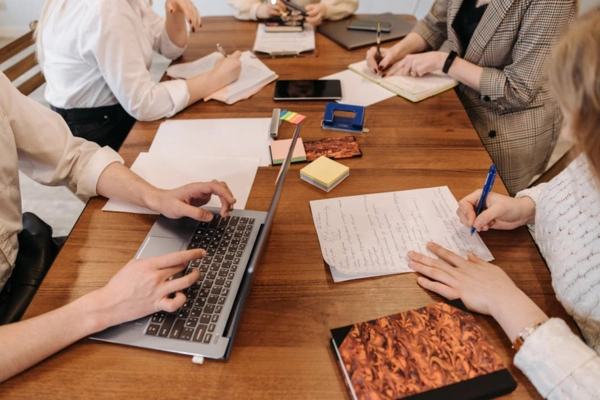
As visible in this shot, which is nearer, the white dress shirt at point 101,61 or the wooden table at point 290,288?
the wooden table at point 290,288

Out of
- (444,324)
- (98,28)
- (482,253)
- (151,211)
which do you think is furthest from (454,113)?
(98,28)

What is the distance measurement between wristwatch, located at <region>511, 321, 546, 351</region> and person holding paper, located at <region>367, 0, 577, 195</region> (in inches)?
26.6

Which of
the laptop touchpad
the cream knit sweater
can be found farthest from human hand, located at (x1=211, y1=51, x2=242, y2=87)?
the cream knit sweater

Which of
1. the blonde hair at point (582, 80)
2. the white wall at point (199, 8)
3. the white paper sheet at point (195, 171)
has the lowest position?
the white wall at point (199, 8)

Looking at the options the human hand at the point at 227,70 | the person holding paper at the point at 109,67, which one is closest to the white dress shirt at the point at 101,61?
the person holding paper at the point at 109,67

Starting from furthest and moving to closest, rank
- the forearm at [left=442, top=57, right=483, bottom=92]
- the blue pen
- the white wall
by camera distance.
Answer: the white wall, the forearm at [left=442, top=57, right=483, bottom=92], the blue pen

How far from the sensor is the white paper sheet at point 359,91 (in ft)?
3.71

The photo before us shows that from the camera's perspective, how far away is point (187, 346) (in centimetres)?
58

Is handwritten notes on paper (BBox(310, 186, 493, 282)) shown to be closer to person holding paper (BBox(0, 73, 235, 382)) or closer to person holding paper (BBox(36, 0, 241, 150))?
person holding paper (BBox(0, 73, 235, 382))

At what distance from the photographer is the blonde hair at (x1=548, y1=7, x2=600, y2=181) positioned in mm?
525

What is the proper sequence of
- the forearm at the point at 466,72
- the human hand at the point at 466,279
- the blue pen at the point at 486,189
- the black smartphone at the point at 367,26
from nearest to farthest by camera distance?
the human hand at the point at 466,279, the blue pen at the point at 486,189, the forearm at the point at 466,72, the black smartphone at the point at 367,26

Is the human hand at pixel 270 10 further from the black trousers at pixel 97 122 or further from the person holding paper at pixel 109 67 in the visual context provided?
the black trousers at pixel 97 122

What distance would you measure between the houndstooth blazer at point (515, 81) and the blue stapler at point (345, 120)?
1.20ft

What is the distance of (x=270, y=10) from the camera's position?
1.58m
